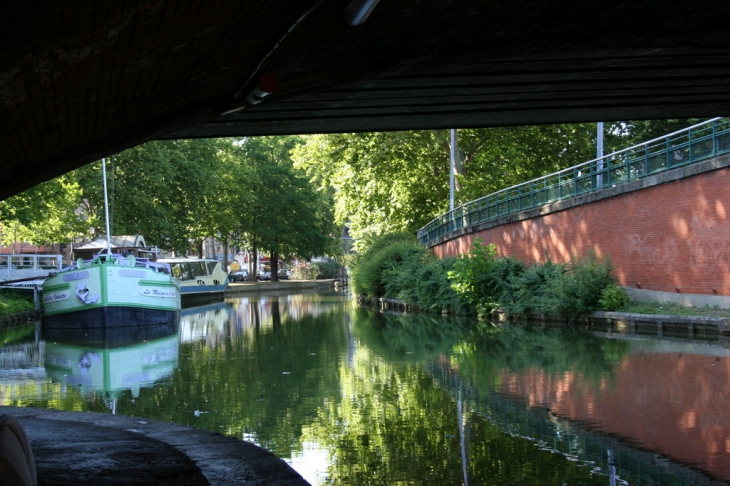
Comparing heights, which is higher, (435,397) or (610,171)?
(610,171)

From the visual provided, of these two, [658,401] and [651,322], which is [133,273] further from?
[658,401]

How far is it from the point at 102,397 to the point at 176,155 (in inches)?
1790

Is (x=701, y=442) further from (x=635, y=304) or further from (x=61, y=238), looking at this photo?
(x=61, y=238)

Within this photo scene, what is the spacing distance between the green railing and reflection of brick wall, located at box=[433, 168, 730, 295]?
61 cm

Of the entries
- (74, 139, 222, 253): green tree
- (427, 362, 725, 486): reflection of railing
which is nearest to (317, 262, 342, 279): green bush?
(74, 139, 222, 253): green tree

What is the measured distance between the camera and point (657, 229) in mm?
26375

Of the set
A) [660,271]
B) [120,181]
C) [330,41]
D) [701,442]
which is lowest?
[701,442]

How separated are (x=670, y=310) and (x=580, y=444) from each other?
15.6 metres

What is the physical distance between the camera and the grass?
877 inches

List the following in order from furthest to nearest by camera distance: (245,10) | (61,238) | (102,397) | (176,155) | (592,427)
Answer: (176,155), (61,238), (102,397), (592,427), (245,10)

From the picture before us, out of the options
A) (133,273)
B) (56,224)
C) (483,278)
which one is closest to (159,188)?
(56,224)

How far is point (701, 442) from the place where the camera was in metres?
9.28

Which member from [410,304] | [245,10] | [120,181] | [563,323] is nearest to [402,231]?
[410,304]

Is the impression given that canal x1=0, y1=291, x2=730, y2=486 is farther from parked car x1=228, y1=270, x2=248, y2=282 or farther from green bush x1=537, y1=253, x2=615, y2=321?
parked car x1=228, y1=270, x2=248, y2=282
